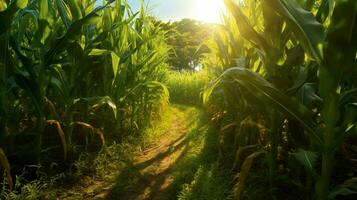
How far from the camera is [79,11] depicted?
2.91 meters

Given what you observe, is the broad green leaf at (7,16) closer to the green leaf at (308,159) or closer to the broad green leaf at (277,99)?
the broad green leaf at (277,99)

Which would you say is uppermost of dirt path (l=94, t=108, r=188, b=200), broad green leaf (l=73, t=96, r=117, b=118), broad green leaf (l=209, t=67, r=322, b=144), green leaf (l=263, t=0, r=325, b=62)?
green leaf (l=263, t=0, r=325, b=62)

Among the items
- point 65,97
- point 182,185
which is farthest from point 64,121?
point 182,185

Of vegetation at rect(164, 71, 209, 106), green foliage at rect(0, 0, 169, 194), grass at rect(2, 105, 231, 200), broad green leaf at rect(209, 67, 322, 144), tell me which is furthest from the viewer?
vegetation at rect(164, 71, 209, 106)

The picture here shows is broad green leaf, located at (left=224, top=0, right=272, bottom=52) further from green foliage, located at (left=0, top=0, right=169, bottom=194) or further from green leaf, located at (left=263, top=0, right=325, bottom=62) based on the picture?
green foliage, located at (left=0, top=0, right=169, bottom=194)

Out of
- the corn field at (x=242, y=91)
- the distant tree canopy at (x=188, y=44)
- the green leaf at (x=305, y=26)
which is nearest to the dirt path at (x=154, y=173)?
the corn field at (x=242, y=91)

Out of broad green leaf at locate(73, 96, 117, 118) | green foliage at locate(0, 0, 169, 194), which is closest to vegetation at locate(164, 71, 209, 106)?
green foliage at locate(0, 0, 169, 194)

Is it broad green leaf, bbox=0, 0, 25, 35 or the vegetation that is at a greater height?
broad green leaf, bbox=0, 0, 25, 35

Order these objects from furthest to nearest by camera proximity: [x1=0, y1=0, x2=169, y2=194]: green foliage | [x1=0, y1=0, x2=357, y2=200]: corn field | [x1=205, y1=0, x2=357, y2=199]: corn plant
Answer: [x1=0, y1=0, x2=169, y2=194]: green foliage
[x1=0, y1=0, x2=357, y2=200]: corn field
[x1=205, y1=0, x2=357, y2=199]: corn plant

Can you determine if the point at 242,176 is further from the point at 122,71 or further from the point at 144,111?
the point at 144,111

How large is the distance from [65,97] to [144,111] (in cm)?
223

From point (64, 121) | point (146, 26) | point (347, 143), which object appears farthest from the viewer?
point (146, 26)

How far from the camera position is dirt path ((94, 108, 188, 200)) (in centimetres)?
279

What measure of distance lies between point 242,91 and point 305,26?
113 cm
